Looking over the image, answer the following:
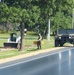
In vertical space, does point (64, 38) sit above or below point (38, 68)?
above

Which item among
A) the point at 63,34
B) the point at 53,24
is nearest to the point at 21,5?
the point at 63,34

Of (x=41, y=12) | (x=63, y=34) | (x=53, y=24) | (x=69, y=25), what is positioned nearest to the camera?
(x=41, y=12)

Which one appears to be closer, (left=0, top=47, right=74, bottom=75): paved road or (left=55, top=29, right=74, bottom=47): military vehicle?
(left=0, top=47, right=74, bottom=75): paved road

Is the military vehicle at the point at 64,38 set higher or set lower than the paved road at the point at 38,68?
higher

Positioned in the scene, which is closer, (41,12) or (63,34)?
(41,12)

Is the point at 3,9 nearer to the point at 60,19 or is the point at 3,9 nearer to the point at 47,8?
the point at 47,8

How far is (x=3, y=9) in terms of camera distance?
31875mm

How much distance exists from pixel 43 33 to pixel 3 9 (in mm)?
46256

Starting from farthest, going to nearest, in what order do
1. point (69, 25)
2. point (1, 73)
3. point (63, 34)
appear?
point (69, 25) → point (63, 34) → point (1, 73)

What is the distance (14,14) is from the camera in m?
31.4

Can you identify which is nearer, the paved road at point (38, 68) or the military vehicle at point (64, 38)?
the paved road at point (38, 68)

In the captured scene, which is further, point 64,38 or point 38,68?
point 64,38

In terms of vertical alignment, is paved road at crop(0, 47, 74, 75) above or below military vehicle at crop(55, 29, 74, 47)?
below

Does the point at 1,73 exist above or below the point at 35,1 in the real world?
below
